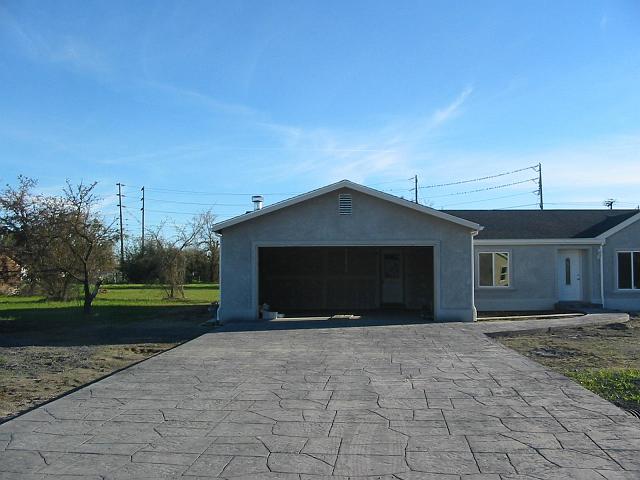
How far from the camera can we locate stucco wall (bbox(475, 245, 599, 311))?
2298cm

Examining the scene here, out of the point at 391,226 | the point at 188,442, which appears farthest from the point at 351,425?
the point at 391,226

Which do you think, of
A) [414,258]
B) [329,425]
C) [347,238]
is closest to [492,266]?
[414,258]

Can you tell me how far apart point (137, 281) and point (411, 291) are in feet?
116

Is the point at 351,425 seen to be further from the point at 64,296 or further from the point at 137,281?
the point at 137,281

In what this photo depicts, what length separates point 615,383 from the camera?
31.3ft

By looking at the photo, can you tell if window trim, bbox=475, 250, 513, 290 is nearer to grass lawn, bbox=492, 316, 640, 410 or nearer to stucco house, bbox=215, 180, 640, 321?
stucco house, bbox=215, 180, 640, 321

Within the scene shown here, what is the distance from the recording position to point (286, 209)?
18766 mm

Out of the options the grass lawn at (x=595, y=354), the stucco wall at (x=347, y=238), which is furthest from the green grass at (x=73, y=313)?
the grass lawn at (x=595, y=354)

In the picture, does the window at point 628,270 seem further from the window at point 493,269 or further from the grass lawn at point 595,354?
the window at point 493,269

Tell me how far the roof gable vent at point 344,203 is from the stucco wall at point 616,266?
1101 cm

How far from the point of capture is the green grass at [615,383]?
8438 mm

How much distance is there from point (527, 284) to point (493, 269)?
A: 4.46 ft

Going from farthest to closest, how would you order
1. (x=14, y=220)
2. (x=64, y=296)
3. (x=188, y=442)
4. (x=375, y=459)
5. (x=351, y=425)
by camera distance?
(x=64, y=296), (x=14, y=220), (x=351, y=425), (x=188, y=442), (x=375, y=459)

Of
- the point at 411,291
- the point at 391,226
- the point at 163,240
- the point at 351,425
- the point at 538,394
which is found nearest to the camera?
the point at 351,425
